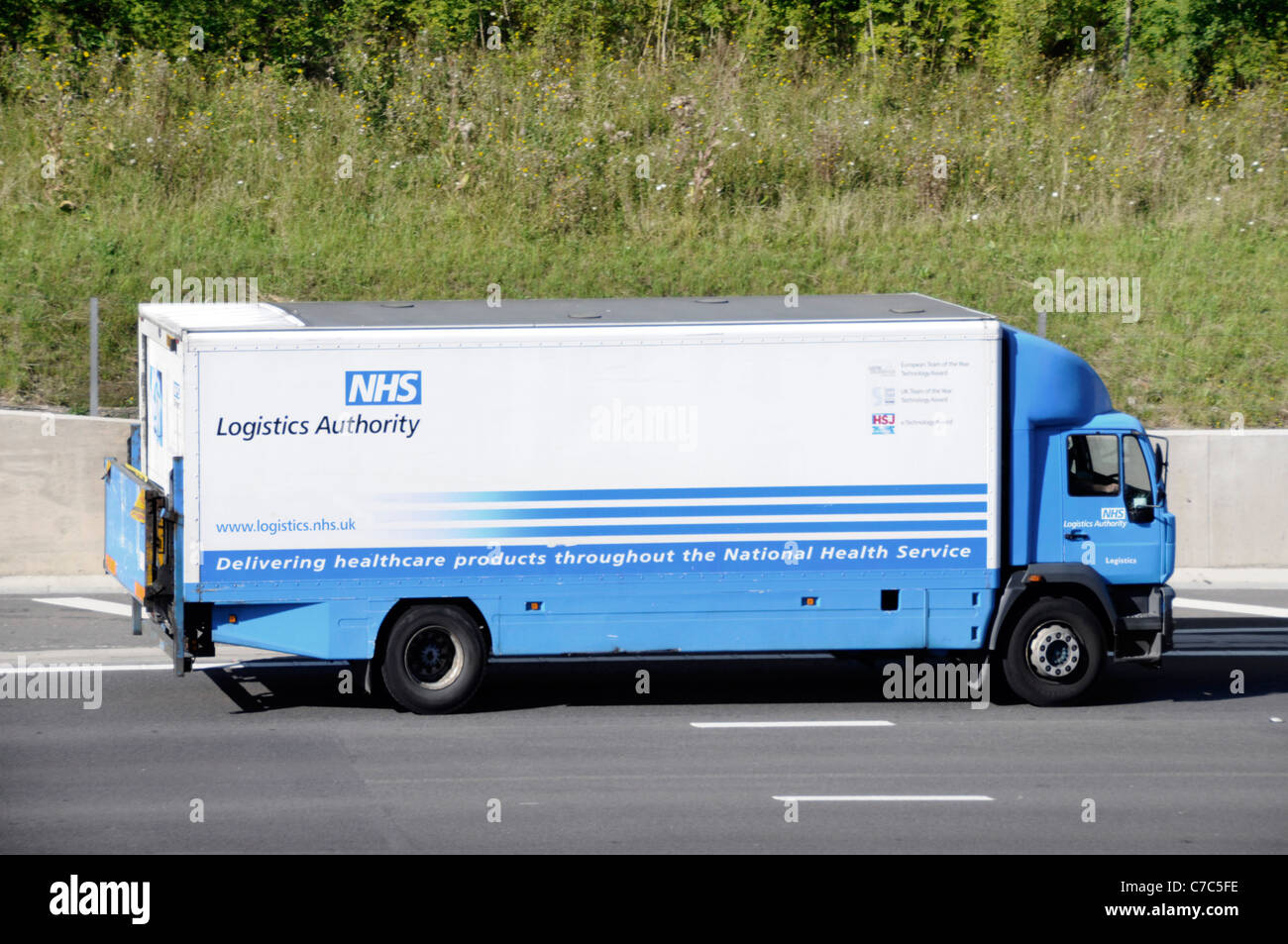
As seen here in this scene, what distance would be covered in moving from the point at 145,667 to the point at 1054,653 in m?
7.76

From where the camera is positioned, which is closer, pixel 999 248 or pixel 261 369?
pixel 261 369

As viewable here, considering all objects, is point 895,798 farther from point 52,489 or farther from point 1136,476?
point 52,489

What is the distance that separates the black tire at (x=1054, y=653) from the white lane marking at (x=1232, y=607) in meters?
4.94

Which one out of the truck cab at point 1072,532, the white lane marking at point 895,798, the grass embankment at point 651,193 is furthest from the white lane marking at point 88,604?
the truck cab at point 1072,532

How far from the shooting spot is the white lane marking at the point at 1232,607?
1689cm

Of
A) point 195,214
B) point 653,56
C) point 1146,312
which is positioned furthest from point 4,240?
point 1146,312

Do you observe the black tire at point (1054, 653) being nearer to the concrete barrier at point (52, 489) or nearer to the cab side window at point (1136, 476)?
the cab side window at point (1136, 476)

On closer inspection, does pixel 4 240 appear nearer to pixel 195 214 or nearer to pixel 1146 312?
pixel 195 214

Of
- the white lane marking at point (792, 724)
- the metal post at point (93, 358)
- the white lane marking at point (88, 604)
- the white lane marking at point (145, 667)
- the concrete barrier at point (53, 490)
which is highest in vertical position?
the metal post at point (93, 358)

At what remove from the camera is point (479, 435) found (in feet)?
39.3

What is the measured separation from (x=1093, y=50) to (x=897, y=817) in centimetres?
2236

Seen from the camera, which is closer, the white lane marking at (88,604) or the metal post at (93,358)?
the white lane marking at (88,604)

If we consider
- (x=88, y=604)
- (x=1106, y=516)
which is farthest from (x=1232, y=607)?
(x=88, y=604)

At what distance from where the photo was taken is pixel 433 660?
12.3 m
